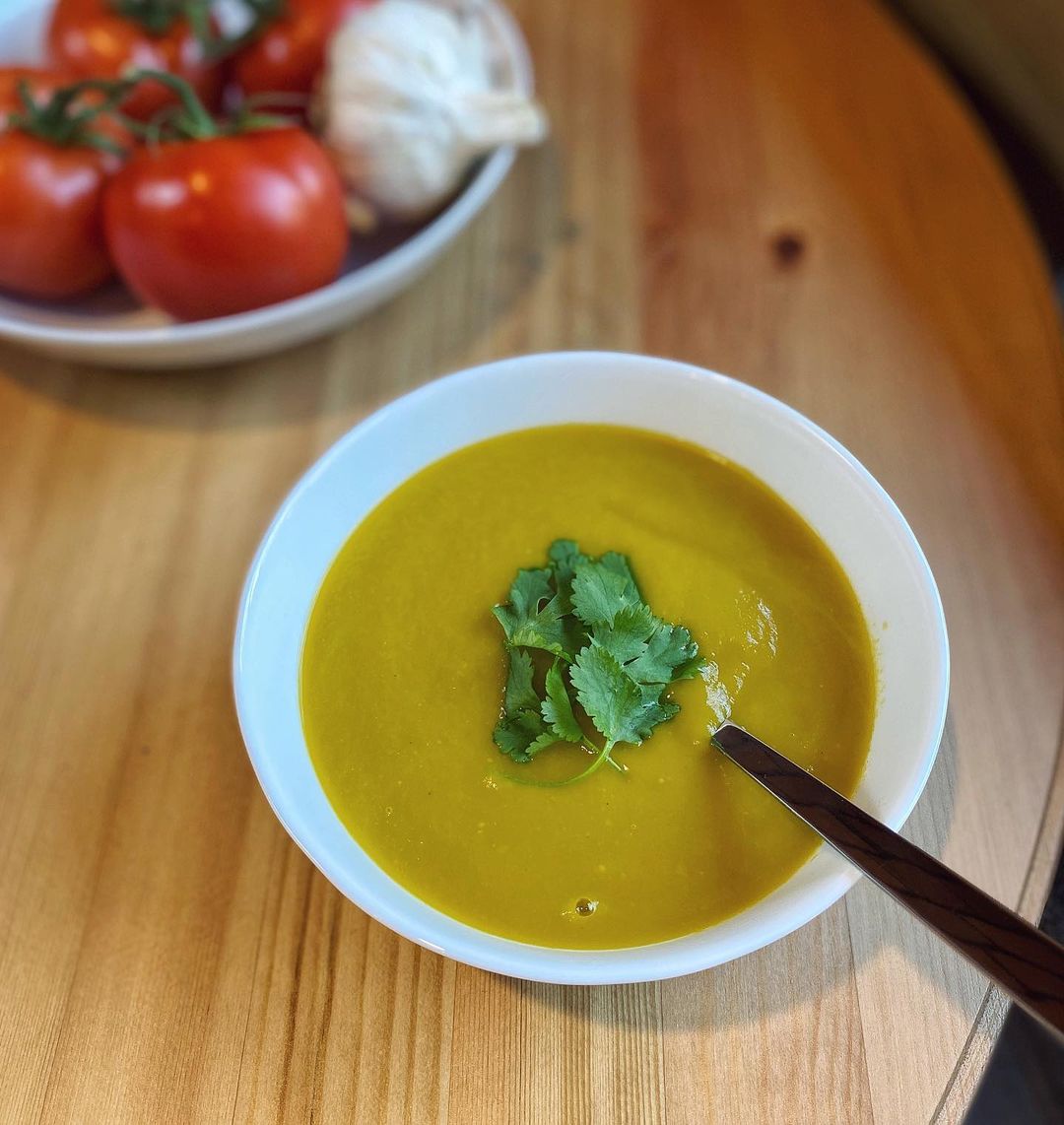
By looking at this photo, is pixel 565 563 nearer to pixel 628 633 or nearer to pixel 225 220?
pixel 628 633

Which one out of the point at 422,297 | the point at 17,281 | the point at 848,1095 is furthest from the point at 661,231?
the point at 848,1095

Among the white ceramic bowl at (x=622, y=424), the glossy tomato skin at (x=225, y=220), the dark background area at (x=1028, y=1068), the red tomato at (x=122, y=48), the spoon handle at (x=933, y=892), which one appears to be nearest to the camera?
the spoon handle at (x=933, y=892)

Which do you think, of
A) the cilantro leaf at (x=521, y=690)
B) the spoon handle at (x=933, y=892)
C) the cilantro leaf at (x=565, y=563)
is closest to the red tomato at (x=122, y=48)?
the cilantro leaf at (x=565, y=563)

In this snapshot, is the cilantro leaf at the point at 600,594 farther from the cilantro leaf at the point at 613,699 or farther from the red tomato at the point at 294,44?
the red tomato at the point at 294,44

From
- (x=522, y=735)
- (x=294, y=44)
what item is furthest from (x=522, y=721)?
(x=294, y=44)

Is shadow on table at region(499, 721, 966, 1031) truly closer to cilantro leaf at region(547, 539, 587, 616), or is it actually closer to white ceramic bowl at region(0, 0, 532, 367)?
cilantro leaf at region(547, 539, 587, 616)

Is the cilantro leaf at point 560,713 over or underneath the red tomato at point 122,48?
underneath
